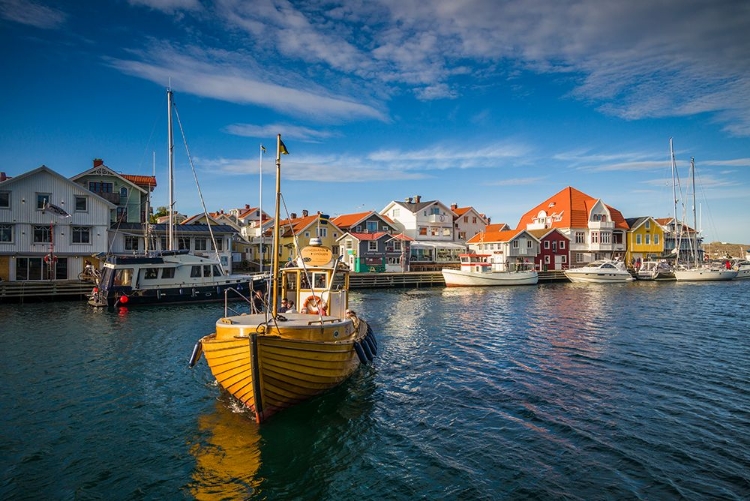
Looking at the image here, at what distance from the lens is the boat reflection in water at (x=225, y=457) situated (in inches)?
346

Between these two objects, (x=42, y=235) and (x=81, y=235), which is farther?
(x=81, y=235)

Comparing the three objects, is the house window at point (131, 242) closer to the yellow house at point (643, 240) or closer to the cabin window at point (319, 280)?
the cabin window at point (319, 280)

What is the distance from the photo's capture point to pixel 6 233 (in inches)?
1539

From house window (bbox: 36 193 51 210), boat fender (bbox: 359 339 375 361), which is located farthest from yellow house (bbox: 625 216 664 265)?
house window (bbox: 36 193 51 210)

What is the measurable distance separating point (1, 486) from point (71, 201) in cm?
4022

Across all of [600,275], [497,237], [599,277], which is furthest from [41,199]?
[600,275]

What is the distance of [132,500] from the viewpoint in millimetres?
8383

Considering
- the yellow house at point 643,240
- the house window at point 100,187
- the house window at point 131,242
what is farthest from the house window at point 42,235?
the yellow house at point 643,240

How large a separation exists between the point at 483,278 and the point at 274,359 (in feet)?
155

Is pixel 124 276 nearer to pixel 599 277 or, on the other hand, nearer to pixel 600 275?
pixel 599 277

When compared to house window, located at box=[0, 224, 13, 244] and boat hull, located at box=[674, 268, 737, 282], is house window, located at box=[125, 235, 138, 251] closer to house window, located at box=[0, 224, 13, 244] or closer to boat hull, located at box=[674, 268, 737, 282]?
house window, located at box=[0, 224, 13, 244]

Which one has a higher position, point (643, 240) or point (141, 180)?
point (141, 180)

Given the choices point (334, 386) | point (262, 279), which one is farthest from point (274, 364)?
point (262, 279)

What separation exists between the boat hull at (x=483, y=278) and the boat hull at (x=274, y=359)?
4336 cm
